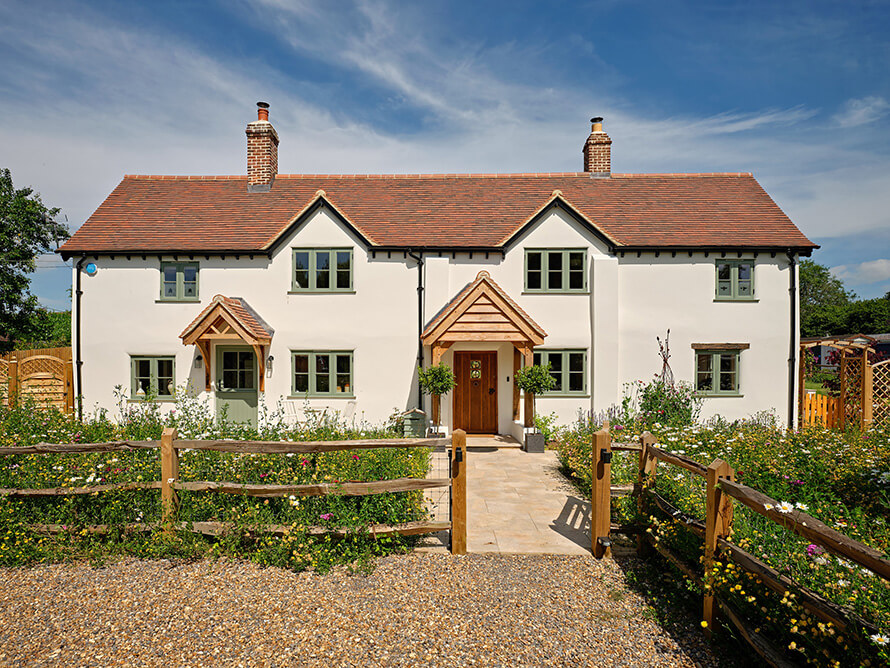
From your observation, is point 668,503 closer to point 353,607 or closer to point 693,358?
point 353,607

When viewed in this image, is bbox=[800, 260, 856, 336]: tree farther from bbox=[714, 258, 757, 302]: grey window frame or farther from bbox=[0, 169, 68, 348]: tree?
bbox=[0, 169, 68, 348]: tree

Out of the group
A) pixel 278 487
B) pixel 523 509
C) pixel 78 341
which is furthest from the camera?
pixel 78 341

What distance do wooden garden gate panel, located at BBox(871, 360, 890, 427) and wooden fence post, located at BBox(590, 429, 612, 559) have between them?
11417 millimetres

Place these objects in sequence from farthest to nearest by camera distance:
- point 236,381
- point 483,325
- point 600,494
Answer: point 236,381 < point 483,325 < point 600,494

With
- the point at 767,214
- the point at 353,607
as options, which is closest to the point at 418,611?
the point at 353,607

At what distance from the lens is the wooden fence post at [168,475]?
5.77 meters

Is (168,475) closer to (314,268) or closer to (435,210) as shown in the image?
(314,268)

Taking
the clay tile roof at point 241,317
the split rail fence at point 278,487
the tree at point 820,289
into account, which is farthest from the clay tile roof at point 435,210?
the tree at point 820,289

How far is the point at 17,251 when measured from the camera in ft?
65.7

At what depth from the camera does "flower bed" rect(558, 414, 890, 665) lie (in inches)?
120

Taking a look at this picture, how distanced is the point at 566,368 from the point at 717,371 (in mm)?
4656

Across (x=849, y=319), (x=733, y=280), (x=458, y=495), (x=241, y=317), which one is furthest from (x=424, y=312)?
(x=849, y=319)

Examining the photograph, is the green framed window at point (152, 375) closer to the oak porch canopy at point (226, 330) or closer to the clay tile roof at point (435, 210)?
the oak porch canopy at point (226, 330)

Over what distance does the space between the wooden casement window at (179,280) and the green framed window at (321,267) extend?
10.4 ft
